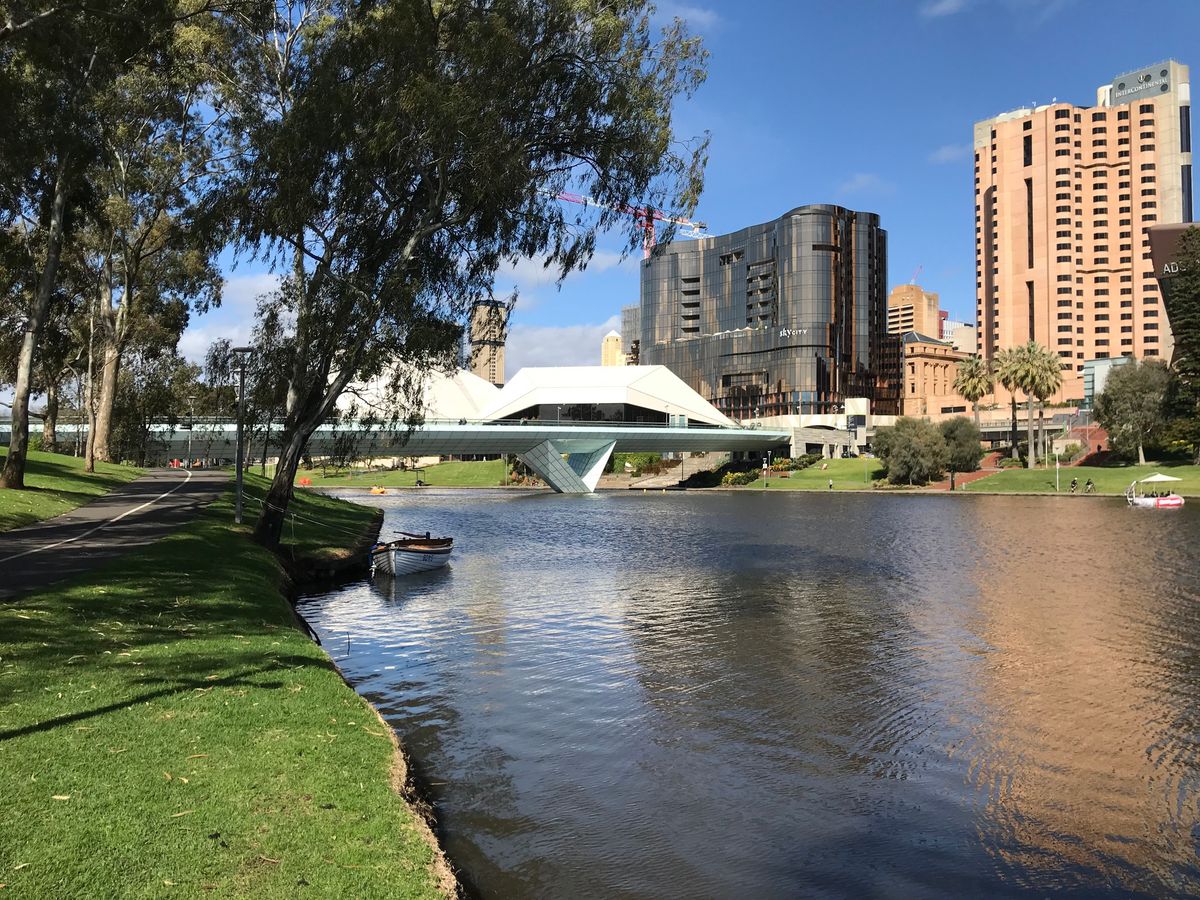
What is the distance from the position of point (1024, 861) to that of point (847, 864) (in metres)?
2.09

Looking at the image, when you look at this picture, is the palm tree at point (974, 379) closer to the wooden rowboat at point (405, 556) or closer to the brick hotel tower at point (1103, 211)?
the brick hotel tower at point (1103, 211)

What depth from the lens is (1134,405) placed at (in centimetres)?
9581

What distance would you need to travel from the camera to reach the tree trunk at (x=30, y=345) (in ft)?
109

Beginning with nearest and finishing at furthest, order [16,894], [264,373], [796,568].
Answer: [16,894], [264,373], [796,568]

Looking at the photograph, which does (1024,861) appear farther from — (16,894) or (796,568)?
(796,568)

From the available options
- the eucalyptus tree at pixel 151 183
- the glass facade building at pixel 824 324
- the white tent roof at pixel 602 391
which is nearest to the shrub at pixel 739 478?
the white tent roof at pixel 602 391

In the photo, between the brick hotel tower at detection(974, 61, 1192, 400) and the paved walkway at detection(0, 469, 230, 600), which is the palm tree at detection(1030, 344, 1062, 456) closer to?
the brick hotel tower at detection(974, 61, 1192, 400)

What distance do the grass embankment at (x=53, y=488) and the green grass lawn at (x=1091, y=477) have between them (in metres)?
89.7

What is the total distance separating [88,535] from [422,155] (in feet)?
50.1

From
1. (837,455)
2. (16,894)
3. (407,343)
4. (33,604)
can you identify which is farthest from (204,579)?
(837,455)

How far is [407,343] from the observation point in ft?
91.1

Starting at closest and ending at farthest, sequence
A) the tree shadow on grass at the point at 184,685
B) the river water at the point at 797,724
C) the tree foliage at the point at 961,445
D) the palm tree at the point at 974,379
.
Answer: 1. the tree shadow on grass at the point at 184,685
2. the river water at the point at 797,724
3. the tree foliage at the point at 961,445
4. the palm tree at the point at 974,379

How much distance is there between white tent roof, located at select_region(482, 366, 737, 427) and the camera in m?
149

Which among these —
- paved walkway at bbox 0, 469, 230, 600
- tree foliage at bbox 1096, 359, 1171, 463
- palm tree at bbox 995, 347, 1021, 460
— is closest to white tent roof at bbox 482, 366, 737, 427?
palm tree at bbox 995, 347, 1021, 460
